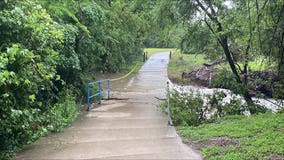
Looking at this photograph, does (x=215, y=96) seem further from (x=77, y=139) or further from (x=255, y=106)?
(x=77, y=139)

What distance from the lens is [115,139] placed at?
24.7 ft

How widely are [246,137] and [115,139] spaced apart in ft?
8.92

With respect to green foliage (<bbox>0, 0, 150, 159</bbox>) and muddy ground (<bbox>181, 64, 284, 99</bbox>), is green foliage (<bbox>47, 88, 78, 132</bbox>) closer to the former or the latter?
green foliage (<bbox>0, 0, 150, 159</bbox>)

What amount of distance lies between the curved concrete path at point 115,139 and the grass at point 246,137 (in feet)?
1.26

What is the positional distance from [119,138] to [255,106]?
5638 millimetres

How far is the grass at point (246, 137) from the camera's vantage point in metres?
5.77

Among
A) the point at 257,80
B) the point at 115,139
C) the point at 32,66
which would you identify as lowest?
the point at 115,139

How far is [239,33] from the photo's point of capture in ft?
38.0

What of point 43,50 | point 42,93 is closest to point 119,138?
point 43,50

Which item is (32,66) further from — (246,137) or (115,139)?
(246,137)

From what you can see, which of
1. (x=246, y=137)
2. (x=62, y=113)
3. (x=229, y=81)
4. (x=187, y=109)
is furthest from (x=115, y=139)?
(x=229, y=81)

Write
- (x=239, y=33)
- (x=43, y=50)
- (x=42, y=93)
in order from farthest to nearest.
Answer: (x=239, y=33), (x=42, y=93), (x=43, y=50)

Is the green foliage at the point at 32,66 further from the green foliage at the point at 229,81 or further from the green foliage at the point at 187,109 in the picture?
the green foliage at the point at 229,81

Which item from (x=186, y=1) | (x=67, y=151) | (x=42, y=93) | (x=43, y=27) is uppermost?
(x=186, y=1)
